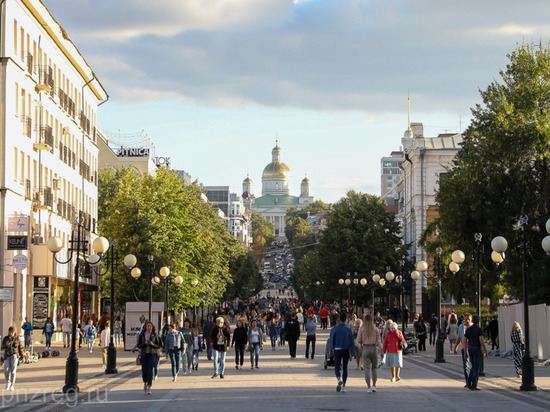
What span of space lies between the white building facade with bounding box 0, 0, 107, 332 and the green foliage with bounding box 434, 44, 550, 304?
57.1ft

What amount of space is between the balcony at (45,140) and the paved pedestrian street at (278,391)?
14506 millimetres

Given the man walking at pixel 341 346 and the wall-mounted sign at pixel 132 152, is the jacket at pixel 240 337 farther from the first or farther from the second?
the wall-mounted sign at pixel 132 152

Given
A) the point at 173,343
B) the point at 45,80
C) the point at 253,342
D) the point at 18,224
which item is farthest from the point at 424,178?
the point at 173,343

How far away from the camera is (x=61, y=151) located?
50.0 metres

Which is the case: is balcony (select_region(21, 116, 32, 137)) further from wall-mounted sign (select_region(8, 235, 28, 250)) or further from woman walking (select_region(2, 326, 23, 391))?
woman walking (select_region(2, 326, 23, 391))

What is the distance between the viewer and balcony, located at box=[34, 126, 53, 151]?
141ft

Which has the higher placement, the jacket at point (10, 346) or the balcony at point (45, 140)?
the balcony at point (45, 140)

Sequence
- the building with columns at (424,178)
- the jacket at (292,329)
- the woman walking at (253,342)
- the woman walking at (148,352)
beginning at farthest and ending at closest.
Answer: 1. the building with columns at (424,178)
2. the jacket at (292,329)
3. the woman walking at (253,342)
4. the woman walking at (148,352)

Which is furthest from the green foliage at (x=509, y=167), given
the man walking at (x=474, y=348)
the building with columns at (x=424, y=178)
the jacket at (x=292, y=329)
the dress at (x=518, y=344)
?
the building with columns at (x=424, y=178)

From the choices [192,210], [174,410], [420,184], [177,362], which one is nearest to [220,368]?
[177,362]

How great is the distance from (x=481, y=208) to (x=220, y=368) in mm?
17061

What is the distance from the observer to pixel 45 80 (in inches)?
1727

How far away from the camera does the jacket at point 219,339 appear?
25.2 metres

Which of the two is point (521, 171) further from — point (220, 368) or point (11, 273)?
point (11, 273)
